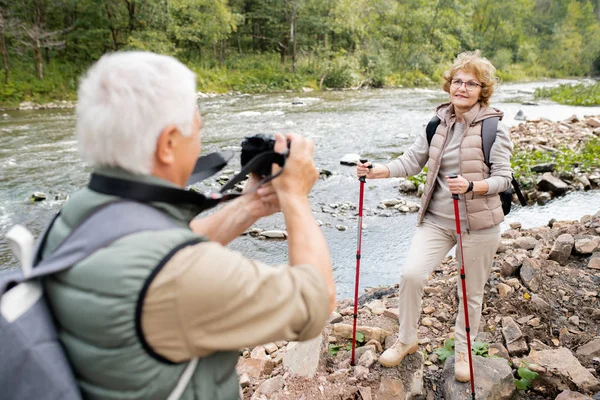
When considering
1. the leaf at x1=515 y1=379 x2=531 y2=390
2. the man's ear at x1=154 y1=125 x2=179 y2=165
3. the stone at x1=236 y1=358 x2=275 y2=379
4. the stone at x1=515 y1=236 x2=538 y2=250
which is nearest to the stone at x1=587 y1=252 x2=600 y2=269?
the stone at x1=515 y1=236 x2=538 y2=250

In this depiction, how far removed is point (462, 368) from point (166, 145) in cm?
266

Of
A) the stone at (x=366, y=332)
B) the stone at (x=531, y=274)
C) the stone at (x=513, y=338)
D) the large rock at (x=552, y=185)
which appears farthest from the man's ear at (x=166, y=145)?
the large rock at (x=552, y=185)

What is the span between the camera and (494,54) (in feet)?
164

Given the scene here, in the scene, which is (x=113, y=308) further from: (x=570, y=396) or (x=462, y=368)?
(x=570, y=396)

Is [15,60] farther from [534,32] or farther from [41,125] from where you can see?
[534,32]

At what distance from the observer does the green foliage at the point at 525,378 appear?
2883mm

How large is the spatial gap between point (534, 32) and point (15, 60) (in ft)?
215

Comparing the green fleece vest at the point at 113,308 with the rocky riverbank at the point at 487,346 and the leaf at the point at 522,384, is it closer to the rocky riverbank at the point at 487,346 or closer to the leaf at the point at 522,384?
the rocky riverbank at the point at 487,346

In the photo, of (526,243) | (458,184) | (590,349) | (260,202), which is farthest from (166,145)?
(526,243)

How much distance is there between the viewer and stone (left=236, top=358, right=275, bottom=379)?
3244mm

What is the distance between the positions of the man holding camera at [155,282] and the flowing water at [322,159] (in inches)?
163

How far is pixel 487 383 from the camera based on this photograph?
2803 mm

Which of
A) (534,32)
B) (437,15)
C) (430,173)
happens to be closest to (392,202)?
(430,173)

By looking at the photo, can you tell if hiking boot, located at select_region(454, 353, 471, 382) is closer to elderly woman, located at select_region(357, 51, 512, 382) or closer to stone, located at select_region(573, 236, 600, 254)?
elderly woman, located at select_region(357, 51, 512, 382)
